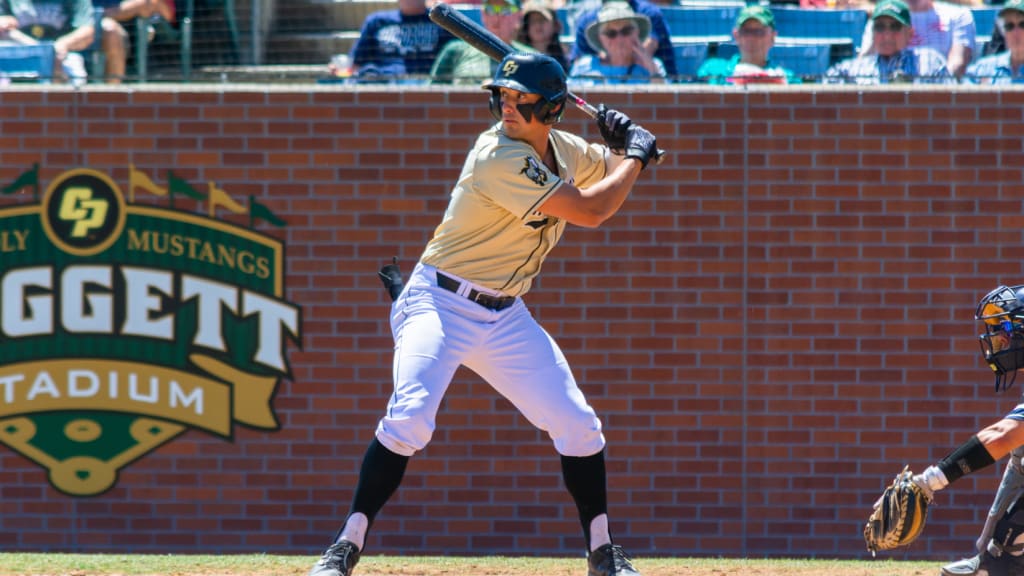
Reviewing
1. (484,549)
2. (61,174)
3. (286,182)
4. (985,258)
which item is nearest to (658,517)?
(484,549)

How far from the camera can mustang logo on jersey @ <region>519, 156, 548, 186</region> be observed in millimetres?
4727

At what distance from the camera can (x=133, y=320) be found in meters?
7.01

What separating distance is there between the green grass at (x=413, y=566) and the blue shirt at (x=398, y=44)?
283 cm

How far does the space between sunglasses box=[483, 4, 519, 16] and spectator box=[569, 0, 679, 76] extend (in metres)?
0.46

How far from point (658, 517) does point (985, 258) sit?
2058mm

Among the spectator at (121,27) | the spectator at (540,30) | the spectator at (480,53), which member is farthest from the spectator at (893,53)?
the spectator at (121,27)

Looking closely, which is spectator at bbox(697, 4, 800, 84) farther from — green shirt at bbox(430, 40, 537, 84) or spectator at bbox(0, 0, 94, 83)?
spectator at bbox(0, 0, 94, 83)

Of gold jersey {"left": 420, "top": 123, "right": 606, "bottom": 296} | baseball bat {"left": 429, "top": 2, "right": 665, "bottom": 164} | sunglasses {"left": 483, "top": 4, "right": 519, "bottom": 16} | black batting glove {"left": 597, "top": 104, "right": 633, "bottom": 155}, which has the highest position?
sunglasses {"left": 483, "top": 4, "right": 519, "bottom": 16}

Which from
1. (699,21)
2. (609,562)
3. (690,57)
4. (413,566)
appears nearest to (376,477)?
(609,562)

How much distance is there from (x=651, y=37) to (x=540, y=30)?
2.04 feet

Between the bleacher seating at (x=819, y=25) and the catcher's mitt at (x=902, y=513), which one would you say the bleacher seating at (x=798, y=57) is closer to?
the bleacher seating at (x=819, y=25)

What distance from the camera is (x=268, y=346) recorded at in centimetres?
703

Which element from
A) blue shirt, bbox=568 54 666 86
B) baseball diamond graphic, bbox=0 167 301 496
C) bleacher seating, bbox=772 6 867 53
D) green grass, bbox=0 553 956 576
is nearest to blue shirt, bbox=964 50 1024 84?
bleacher seating, bbox=772 6 867 53

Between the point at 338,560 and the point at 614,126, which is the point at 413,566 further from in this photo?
the point at 614,126
